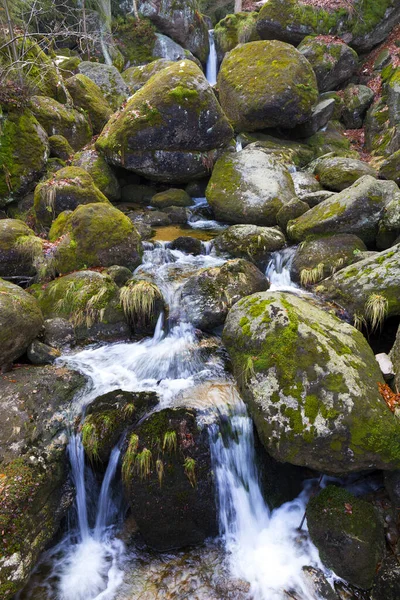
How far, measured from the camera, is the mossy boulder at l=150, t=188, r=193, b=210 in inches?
465

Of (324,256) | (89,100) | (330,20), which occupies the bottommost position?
(324,256)

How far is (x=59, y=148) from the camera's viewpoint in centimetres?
1148

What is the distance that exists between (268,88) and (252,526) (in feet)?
46.4

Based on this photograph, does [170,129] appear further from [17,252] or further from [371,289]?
[371,289]

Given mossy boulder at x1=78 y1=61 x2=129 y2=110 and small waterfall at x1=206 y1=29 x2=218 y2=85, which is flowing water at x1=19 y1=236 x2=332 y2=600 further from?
small waterfall at x1=206 y1=29 x2=218 y2=85

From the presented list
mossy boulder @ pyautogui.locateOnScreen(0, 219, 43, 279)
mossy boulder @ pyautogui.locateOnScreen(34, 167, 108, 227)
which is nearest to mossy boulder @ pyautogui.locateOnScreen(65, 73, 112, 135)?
mossy boulder @ pyautogui.locateOnScreen(34, 167, 108, 227)

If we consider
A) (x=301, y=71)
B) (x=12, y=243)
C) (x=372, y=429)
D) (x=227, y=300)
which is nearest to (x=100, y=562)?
(x=372, y=429)

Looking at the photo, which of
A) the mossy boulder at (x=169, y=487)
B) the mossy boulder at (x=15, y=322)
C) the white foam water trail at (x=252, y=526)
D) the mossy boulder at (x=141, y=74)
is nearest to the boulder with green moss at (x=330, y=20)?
the mossy boulder at (x=141, y=74)

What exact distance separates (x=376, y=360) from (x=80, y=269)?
19.4 feet

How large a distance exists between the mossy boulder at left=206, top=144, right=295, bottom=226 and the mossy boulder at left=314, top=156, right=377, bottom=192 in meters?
1.11

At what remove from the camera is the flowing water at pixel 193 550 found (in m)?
3.72

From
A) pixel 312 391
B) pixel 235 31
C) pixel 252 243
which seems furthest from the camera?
pixel 235 31

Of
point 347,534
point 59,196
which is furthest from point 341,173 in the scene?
point 347,534

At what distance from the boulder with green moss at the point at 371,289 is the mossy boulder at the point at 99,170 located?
816 centimetres
